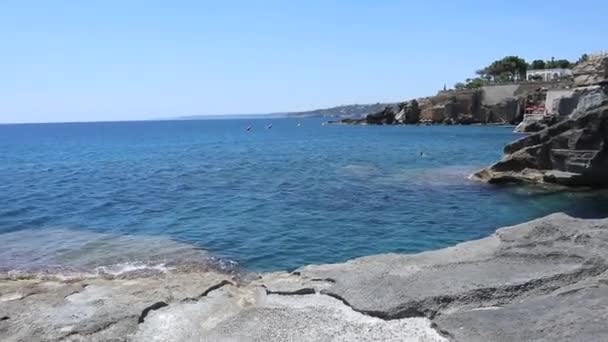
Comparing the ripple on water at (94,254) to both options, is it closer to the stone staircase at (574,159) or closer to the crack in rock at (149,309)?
the crack in rock at (149,309)

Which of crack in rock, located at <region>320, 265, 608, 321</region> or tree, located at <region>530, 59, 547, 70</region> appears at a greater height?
tree, located at <region>530, 59, 547, 70</region>

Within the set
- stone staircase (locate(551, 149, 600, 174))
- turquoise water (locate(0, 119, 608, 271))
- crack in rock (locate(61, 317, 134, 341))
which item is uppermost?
crack in rock (locate(61, 317, 134, 341))

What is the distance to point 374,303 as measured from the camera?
10289mm

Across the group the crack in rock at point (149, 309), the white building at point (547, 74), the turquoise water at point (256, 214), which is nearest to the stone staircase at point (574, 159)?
the turquoise water at point (256, 214)

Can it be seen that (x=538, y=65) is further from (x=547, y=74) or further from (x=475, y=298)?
(x=475, y=298)

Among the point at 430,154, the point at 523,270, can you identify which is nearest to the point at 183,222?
the point at 523,270

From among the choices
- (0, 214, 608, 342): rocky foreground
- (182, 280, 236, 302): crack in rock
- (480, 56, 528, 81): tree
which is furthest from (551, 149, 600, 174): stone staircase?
(480, 56, 528, 81): tree

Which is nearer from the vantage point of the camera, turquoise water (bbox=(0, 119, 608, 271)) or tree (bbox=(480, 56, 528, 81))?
turquoise water (bbox=(0, 119, 608, 271))

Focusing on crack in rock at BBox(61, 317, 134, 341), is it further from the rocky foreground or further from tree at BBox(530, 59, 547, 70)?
tree at BBox(530, 59, 547, 70)

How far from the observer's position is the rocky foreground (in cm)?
930

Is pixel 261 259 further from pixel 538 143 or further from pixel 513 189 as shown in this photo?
pixel 538 143

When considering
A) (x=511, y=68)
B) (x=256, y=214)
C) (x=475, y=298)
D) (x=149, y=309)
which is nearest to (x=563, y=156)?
(x=256, y=214)

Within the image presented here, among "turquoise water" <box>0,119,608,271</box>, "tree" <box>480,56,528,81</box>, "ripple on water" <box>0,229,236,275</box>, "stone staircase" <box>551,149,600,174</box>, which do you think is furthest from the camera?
"tree" <box>480,56,528,81</box>

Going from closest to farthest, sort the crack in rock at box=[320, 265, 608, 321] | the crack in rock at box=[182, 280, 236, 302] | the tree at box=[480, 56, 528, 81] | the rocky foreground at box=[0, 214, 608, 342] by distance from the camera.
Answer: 1. the rocky foreground at box=[0, 214, 608, 342]
2. the crack in rock at box=[320, 265, 608, 321]
3. the crack in rock at box=[182, 280, 236, 302]
4. the tree at box=[480, 56, 528, 81]
